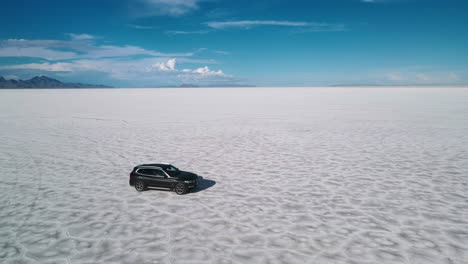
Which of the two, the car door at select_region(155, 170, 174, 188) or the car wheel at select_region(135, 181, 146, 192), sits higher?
the car door at select_region(155, 170, 174, 188)

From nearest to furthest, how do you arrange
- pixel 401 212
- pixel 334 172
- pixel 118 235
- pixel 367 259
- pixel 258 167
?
pixel 367 259 → pixel 118 235 → pixel 401 212 → pixel 334 172 → pixel 258 167

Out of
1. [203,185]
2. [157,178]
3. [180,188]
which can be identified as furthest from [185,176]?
[203,185]

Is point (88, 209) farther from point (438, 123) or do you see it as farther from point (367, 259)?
point (438, 123)

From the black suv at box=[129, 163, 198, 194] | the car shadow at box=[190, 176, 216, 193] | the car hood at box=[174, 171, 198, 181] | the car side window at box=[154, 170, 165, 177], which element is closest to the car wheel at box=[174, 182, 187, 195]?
the black suv at box=[129, 163, 198, 194]

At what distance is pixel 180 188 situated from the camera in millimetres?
11242

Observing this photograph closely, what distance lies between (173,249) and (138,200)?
369 centimetres

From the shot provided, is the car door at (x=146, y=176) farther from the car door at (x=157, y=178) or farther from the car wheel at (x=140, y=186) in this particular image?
the car wheel at (x=140, y=186)

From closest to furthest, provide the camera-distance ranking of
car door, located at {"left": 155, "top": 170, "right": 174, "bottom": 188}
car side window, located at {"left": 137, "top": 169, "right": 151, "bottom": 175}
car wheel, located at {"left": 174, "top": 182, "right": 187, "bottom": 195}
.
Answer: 1. car wheel, located at {"left": 174, "top": 182, "right": 187, "bottom": 195}
2. car door, located at {"left": 155, "top": 170, "right": 174, "bottom": 188}
3. car side window, located at {"left": 137, "top": 169, "right": 151, "bottom": 175}

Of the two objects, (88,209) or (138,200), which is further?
(138,200)

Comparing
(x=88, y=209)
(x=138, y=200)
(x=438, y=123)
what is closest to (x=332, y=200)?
(x=138, y=200)

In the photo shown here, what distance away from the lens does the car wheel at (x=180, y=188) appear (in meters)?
11.2

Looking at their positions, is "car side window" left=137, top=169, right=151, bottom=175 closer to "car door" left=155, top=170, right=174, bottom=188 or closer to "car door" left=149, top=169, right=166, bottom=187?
"car door" left=149, top=169, right=166, bottom=187

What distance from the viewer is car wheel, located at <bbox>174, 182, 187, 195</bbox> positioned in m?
11.2

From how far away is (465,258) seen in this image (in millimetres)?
7316
